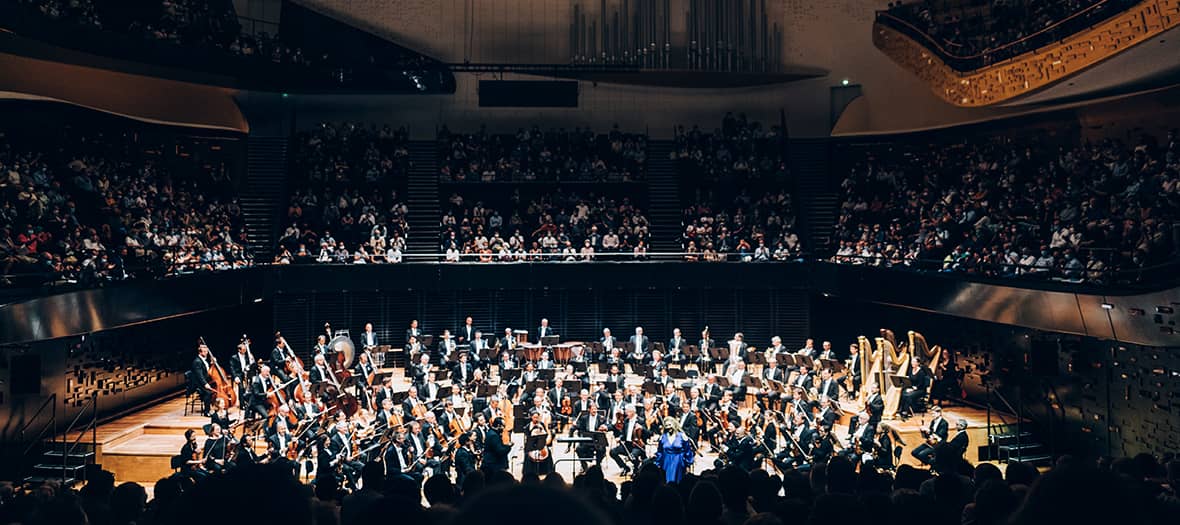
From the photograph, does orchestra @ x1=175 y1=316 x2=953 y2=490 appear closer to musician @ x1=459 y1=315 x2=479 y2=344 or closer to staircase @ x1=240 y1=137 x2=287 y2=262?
musician @ x1=459 y1=315 x2=479 y2=344

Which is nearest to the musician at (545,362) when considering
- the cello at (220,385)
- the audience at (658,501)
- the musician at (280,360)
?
the musician at (280,360)

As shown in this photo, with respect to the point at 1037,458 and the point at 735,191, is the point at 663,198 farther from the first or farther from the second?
the point at 1037,458

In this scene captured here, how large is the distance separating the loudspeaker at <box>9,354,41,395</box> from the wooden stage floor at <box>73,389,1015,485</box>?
7.43 ft

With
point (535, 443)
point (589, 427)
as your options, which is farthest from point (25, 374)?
point (589, 427)

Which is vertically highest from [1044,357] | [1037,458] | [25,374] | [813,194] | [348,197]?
[813,194]

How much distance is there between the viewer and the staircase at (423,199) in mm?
28703

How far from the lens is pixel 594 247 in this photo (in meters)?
27.3

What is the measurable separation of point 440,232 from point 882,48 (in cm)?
1470

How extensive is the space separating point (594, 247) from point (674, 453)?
12.9 meters

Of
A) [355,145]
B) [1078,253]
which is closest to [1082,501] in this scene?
[1078,253]

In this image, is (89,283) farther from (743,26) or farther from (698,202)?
(743,26)

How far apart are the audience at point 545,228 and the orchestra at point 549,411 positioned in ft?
11.4

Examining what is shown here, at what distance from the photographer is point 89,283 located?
17.8 metres

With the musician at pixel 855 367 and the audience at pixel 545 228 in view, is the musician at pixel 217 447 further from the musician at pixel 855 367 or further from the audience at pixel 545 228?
the musician at pixel 855 367
